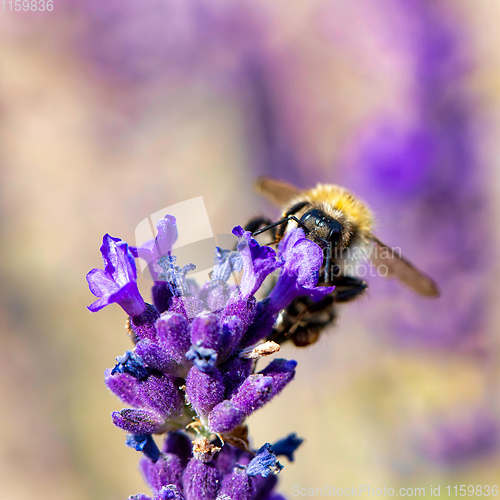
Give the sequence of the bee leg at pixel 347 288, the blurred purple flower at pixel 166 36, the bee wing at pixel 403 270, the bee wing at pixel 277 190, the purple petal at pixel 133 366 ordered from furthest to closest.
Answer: the blurred purple flower at pixel 166 36 → the bee wing at pixel 277 190 → the bee wing at pixel 403 270 → the bee leg at pixel 347 288 → the purple petal at pixel 133 366

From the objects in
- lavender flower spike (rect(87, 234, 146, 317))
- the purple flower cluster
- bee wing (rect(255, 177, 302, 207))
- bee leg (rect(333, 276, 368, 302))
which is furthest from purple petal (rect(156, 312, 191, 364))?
bee wing (rect(255, 177, 302, 207))

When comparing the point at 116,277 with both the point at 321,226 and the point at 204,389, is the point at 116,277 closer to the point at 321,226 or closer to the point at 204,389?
the point at 204,389

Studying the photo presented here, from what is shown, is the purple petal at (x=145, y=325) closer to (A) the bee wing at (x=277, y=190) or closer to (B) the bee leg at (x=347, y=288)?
(B) the bee leg at (x=347, y=288)

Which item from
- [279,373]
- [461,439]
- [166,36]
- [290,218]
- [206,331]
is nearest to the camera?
[206,331]

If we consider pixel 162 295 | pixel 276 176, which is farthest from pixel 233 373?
pixel 276 176

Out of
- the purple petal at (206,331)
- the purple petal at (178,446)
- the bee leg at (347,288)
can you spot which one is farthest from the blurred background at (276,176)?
the purple petal at (206,331)

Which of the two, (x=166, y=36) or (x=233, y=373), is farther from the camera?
(x=166, y=36)
